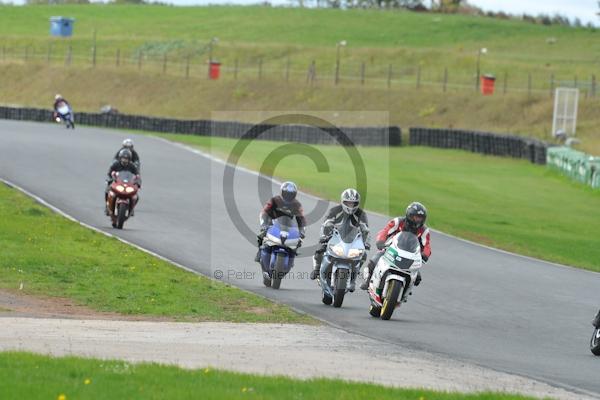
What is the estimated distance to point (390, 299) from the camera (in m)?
15.9

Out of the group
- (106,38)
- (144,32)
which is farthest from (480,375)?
(144,32)

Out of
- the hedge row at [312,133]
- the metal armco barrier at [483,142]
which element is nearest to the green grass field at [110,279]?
the metal armco barrier at [483,142]

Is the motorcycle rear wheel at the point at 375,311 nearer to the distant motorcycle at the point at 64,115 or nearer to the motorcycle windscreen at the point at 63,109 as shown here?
the distant motorcycle at the point at 64,115

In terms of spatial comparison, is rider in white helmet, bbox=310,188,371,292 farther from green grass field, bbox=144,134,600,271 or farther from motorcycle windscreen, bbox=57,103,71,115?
motorcycle windscreen, bbox=57,103,71,115

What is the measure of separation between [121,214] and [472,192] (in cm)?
1607

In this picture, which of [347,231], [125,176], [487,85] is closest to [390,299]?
[347,231]

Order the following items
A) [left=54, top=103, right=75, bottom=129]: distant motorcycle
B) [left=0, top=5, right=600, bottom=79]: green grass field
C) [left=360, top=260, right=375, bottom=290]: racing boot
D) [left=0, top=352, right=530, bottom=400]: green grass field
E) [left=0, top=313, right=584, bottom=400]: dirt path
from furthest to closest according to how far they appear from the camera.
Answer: [left=0, top=5, right=600, bottom=79]: green grass field < [left=54, top=103, right=75, bottom=129]: distant motorcycle < [left=360, top=260, right=375, bottom=290]: racing boot < [left=0, top=313, right=584, bottom=400]: dirt path < [left=0, top=352, right=530, bottom=400]: green grass field

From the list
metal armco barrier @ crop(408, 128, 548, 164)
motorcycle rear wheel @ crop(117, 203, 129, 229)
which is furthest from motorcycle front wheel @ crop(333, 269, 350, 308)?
metal armco barrier @ crop(408, 128, 548, 164)

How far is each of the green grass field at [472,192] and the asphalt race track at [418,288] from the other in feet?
5.63

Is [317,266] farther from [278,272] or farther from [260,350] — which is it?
[260,350]

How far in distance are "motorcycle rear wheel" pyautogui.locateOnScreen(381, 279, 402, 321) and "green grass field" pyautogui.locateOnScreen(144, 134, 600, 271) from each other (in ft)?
28.4

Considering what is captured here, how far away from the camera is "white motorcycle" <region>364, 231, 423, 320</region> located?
621 inches

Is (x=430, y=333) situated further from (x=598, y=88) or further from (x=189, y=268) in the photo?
(x=598, y=88)

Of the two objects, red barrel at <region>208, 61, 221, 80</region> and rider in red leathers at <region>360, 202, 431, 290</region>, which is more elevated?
red barrel at <region>208, 61, 221, 80</region>
